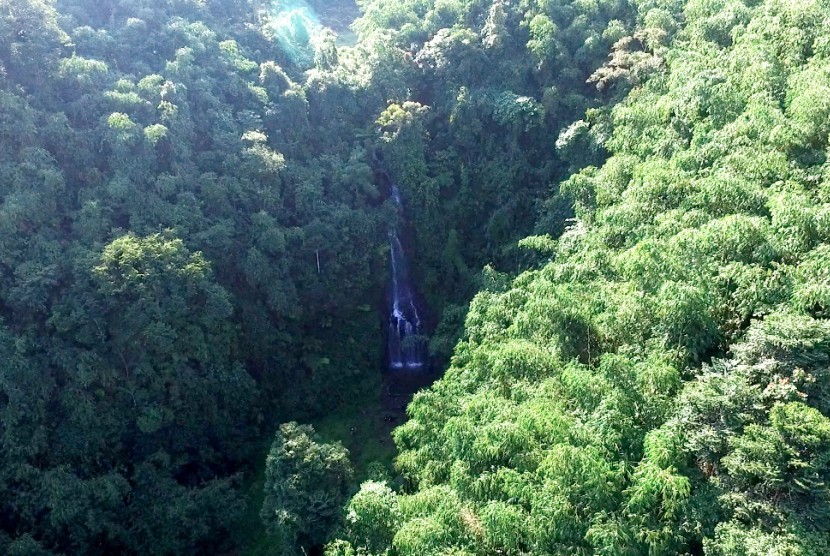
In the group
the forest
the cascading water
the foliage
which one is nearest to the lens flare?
the forest

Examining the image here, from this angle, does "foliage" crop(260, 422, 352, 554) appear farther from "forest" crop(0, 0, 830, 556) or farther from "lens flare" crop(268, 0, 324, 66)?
"lens flare" crop(268, 0, 324, 66)

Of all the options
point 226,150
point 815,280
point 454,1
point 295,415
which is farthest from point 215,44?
point 815,280

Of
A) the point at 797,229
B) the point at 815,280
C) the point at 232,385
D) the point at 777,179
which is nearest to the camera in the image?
the point at 815,280

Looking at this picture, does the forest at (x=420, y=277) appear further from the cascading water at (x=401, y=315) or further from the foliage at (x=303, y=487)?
the cascading water at (x=401, y=315)

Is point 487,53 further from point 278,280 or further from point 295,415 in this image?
point 295,415

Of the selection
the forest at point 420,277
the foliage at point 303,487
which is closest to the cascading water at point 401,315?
the forest at point 420,277

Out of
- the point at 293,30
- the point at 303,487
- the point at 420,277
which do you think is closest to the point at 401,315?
the point at 420,277

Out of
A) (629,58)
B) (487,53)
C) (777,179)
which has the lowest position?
(777,179)
